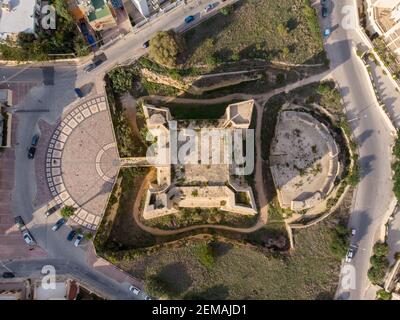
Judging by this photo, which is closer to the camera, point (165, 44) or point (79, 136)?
point (165, 44)

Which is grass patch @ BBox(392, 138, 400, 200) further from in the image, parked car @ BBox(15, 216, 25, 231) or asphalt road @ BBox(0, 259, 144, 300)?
parked car @ BBox(15, 216, 25, 231)

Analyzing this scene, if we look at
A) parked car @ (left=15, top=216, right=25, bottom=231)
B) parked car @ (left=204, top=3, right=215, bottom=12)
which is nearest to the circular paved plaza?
parked car @ (left=15, top=216, right=25, bottom=231)

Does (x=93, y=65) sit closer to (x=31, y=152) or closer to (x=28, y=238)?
(x=31, y=152)

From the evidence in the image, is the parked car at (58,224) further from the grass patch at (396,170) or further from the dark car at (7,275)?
the grass patch at (396,170)

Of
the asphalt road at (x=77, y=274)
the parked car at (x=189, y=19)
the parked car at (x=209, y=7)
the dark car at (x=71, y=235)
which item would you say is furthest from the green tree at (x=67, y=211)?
the parked car at (x=209, y=7)

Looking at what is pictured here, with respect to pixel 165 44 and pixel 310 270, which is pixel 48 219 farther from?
pixel 310 270

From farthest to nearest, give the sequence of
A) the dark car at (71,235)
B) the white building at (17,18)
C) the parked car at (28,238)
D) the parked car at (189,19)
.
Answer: the parked car at (189,19) < the dark car at (71,235) < the parked car at (28,238) < the white building at (17,18)
